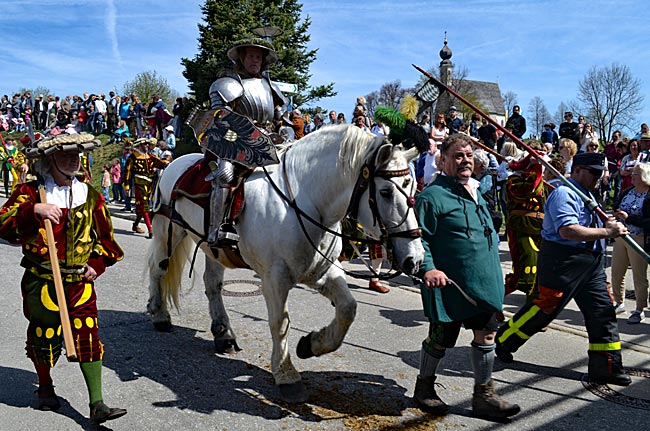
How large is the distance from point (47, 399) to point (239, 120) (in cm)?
250

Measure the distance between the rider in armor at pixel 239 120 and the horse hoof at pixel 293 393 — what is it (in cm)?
119

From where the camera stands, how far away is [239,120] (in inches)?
177

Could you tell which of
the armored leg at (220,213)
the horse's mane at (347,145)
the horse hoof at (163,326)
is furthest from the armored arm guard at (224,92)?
the horse hoof at (163,326)

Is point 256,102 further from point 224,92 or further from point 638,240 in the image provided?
point 638,240

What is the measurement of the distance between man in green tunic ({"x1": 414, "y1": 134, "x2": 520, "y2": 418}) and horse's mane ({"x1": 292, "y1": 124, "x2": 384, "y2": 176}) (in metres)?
0.54

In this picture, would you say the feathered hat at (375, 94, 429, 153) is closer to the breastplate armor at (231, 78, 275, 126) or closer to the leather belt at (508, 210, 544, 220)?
the breastplate armor at (231, 78, 275, 126)

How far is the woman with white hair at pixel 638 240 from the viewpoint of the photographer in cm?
596

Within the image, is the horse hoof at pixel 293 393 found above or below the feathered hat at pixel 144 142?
below

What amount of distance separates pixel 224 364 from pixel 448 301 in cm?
216

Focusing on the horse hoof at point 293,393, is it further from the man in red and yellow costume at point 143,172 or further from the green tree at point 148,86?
the green tree at point 148,86

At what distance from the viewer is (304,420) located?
3.96 metres

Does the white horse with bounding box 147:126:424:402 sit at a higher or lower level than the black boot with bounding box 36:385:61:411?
higher

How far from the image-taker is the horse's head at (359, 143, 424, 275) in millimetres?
3686

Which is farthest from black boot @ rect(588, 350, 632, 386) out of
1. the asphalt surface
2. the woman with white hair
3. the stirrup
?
the stirrup
